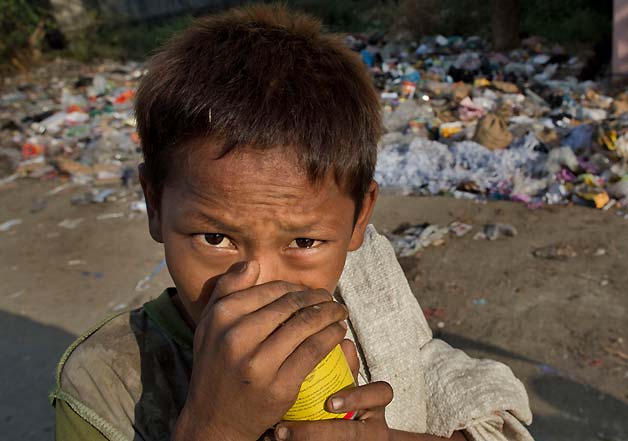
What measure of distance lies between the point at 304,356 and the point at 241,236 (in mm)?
258

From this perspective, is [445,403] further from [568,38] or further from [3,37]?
[3,37]

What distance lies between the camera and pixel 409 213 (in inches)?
192

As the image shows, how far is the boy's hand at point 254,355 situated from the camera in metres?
0.91

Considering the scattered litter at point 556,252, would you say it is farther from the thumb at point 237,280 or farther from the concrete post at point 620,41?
the concrete post at point 620,41

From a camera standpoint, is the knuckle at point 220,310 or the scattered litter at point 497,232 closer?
the knuckle at point 220,310

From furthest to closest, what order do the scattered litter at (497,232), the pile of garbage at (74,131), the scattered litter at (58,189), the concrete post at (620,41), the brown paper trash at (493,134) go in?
the concrete post at (620,41), the pile of garbage at (74,131), the scattered litter at (58,189), the brown paper trash at (493,134), the scattered litter at (497,232)

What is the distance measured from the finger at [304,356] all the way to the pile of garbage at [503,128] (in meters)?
4.21

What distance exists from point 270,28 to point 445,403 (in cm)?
89

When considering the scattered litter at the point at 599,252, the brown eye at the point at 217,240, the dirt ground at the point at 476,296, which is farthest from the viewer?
the scattered litter at the point at 599,252

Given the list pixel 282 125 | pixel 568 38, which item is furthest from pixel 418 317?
pixel 568 38

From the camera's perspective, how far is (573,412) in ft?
9.16

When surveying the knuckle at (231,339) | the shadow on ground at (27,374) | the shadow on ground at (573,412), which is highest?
the knuckle at (231,339)

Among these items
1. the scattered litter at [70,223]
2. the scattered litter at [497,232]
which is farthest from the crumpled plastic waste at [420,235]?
the scattered litter at [70,223]

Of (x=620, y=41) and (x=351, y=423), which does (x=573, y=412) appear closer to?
(x=351, y=423)
